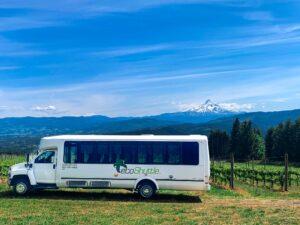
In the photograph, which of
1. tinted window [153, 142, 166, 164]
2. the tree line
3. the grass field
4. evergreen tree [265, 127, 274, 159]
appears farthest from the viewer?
evergreen tree [265, 127, 274, 159]

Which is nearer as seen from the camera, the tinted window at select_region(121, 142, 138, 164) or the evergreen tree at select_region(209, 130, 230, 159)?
the tinted window at select_region(121, 142, 138, 164)

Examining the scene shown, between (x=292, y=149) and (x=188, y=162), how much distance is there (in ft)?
275

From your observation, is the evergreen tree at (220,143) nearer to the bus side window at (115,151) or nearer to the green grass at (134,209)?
the green grass at (134,209)

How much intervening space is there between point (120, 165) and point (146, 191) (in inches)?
67.9

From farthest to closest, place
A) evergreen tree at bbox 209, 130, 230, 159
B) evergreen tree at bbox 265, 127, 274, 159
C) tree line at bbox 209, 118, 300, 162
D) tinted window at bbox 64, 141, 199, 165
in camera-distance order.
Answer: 1. evergreen tree at bbox 209, 130, 230, 159
2. evergreen tree at bbox 265, 127, 274, 159
3. tree line at bbox 209, 118, 300, 162
4. tinted window at bbox 64, 141, 199, 165

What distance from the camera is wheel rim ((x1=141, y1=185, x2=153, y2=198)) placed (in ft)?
76.0

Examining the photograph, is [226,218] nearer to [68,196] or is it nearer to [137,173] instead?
[137,173]

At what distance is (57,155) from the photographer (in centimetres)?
2361

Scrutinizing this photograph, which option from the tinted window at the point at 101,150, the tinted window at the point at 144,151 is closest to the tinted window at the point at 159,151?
the tinted window at the point at 144,151

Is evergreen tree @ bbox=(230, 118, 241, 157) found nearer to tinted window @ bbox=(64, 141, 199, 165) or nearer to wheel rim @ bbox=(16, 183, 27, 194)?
tinted window @ bbox=(64, 141, 199, 165)

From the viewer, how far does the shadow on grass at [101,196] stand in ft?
75.6

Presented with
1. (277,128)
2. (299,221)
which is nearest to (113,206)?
(299,221)

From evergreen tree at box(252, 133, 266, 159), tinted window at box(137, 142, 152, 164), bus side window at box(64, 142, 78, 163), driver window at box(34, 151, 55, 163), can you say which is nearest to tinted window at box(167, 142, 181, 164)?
tinted window at box(137, 142, 152, 164)

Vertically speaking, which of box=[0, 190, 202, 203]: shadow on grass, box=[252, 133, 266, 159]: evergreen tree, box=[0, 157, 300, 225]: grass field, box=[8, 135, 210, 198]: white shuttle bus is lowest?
box=[0, 157, 300, 225]: grass field
